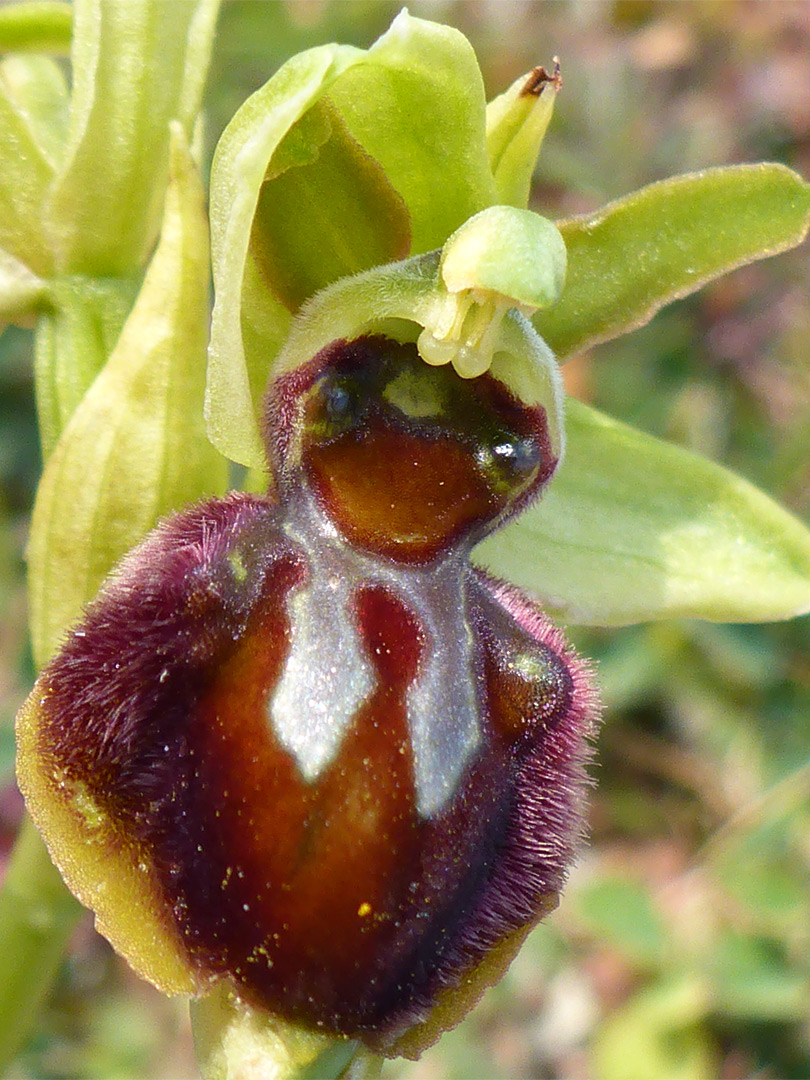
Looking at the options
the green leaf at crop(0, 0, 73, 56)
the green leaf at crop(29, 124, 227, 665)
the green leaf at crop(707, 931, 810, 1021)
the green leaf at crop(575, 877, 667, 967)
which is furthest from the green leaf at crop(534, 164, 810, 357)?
the green leaf at crop(707, 931, 810, 1021)

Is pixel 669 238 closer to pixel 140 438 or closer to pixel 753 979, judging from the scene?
pixel 140 438

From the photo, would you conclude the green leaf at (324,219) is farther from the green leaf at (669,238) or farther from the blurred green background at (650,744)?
the blurred green background at (650,744)

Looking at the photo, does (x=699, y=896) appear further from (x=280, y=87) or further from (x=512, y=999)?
(x=280, y=87)

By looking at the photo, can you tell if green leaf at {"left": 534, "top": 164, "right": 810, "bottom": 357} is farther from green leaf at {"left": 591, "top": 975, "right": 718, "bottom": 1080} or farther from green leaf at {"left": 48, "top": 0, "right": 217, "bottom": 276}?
green leaf at {"left": 591, "top": 975, "right": 718, "bottom": 1080}

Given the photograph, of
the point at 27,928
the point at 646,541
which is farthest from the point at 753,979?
the point at 27,928

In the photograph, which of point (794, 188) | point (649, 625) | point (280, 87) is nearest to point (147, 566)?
point (280, 87)

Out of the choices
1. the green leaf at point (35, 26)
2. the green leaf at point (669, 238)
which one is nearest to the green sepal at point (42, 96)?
the green leaf at point (35, 26)
